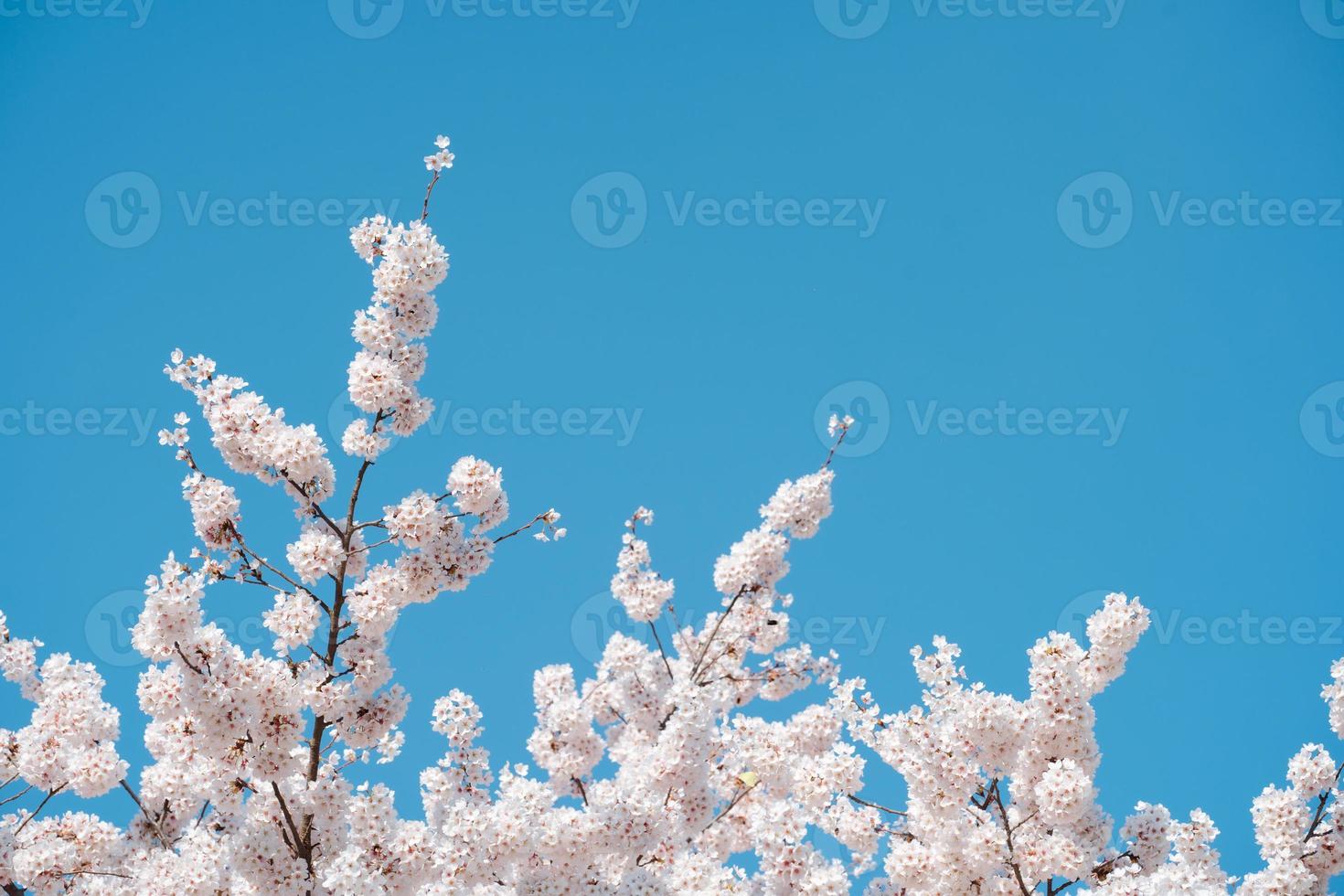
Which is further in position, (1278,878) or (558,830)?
(1278,878)

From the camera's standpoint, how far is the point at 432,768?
8109 mm

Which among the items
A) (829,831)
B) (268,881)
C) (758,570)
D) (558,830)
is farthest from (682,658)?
(268,881)

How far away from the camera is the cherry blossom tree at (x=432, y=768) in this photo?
7273 millimetres

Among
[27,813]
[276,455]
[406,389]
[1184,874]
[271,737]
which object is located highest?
[406,389]

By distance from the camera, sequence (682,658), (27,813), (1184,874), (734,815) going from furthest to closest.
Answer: (682,658)
(734,815)
(27,813)
(1184,874)

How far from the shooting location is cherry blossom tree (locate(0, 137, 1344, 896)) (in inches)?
286

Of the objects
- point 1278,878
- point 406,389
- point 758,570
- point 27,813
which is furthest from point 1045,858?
point 27,813

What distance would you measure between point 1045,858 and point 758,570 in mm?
4296

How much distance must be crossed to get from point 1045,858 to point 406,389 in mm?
6032

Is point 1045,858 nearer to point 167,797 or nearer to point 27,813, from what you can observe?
point 167,797

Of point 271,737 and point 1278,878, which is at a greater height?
point 271,737

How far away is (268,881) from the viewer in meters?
7.32

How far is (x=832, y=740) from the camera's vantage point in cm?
1139

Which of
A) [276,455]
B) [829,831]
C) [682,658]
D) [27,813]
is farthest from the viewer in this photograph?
[682,658]
